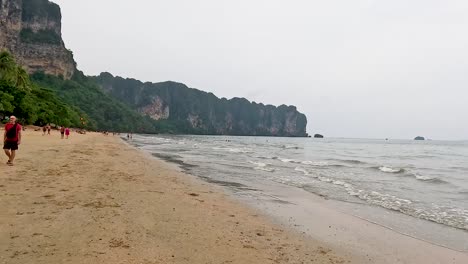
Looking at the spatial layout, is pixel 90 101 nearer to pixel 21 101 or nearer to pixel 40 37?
pixel 40 37

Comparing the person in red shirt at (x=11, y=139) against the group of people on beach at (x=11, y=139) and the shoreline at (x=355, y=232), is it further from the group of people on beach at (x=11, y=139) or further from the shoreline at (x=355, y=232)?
the shoreline at (x=355, y=232)

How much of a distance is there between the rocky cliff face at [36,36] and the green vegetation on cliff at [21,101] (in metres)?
64.9

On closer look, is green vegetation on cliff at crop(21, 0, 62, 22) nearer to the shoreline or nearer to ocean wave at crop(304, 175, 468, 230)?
ocean wave at crop(304, 175, 468, 230)

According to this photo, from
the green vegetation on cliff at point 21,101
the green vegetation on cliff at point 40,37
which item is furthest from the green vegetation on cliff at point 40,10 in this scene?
the green vegetation on cliff at point 21,101

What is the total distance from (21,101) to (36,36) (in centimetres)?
11857

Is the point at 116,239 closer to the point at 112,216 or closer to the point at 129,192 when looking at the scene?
the point at 112,216

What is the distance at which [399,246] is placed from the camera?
7.54 metres

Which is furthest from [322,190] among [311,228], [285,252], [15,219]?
[15,219]

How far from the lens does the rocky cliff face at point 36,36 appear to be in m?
137

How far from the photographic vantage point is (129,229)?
628 cm

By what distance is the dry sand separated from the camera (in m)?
5.05

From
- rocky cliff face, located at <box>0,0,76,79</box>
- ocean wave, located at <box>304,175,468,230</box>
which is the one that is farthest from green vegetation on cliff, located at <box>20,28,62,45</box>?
ocean wave, located at <box>304,175,468,230</box>

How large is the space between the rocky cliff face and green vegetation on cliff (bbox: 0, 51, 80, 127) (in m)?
64.9

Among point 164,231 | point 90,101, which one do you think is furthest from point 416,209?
point 90,101
